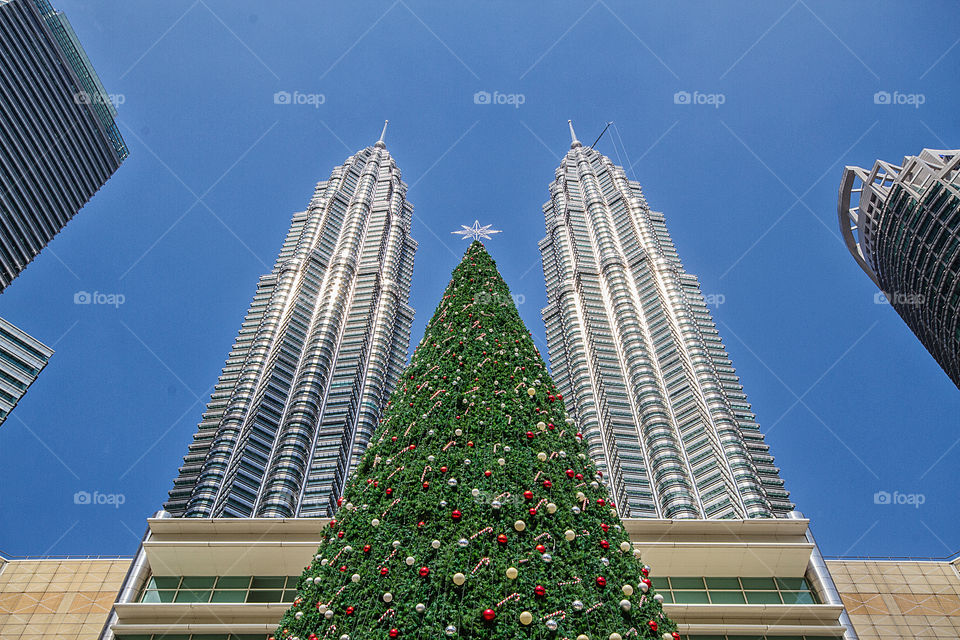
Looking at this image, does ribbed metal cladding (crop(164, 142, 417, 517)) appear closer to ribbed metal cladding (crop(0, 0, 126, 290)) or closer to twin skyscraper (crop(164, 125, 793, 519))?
twin skyscraper (crop(164, 125, 793, 519))

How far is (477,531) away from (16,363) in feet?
147

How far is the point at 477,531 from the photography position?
10195 millimetres

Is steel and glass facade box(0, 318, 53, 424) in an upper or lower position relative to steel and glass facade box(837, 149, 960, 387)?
lower

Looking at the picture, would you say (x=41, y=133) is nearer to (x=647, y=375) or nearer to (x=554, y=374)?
(x=554, y=374)

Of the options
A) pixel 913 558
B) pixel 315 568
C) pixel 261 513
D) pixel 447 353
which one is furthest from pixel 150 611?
pixel 261 513

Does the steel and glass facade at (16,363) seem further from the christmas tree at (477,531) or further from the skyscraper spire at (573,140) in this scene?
the skyscraper spire at (573,140)

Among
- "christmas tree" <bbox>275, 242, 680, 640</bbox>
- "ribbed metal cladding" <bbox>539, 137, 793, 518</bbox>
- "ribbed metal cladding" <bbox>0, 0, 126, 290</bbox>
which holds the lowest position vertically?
"christmas tree" <bbox>275, 242, 680, 640</bbox>

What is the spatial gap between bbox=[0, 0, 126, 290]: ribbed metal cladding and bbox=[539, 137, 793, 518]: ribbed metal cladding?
71.0 m

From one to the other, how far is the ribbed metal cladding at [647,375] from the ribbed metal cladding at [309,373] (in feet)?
78.1

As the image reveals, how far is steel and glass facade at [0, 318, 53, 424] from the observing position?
138 feet

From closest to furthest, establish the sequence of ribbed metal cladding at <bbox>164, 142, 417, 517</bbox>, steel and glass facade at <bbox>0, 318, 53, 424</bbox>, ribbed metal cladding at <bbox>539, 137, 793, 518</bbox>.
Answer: steel and glass facade at <bbox>0, 318, 53, 424</bbox> < ribbed metal cladding at <bbox>539, 137, 793, 518</bbox> < ribbed metal cladding at <bbox>164, 142, 417, 517</bbox>

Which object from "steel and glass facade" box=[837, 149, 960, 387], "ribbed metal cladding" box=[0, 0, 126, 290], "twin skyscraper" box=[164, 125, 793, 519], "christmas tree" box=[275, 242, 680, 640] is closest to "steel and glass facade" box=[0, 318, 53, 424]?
"twin skyscraper" box=[164, 125, 793, 519]

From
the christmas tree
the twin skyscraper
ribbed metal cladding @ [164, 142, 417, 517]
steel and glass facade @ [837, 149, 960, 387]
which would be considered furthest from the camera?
ribbed metal cladding @ [164, 142, 417, 517]

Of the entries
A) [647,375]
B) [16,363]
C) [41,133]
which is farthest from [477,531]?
[41,133]
